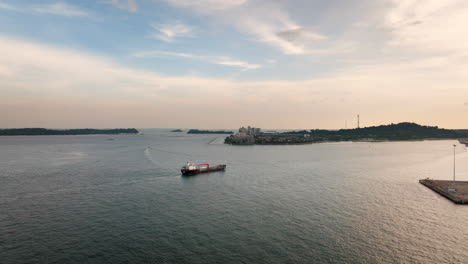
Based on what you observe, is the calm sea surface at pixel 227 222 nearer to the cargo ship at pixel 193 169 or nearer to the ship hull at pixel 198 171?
the ship hull at pixel 198 171

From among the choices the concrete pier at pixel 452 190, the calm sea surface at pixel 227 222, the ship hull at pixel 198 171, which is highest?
the concrete pier at pixel 452 190

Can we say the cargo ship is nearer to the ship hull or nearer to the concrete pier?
the ship hull

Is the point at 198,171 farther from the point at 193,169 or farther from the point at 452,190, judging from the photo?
the point at 452,190

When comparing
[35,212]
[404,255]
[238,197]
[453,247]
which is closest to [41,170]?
[35,212]

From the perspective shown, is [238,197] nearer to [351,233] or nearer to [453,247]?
[351,233]

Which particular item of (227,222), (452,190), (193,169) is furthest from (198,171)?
(452,190)

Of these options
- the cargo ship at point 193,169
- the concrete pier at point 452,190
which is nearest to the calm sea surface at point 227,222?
the concrete pier at point 452,190

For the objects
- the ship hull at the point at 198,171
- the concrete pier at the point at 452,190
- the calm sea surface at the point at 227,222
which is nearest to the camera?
the calm sea surface at the point at 227,222

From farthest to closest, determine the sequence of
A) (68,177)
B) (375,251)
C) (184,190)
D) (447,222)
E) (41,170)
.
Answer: (41,170)
(68,177)
(184,190)
(447,222)
(375,251)

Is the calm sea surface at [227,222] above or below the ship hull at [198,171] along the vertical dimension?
below
